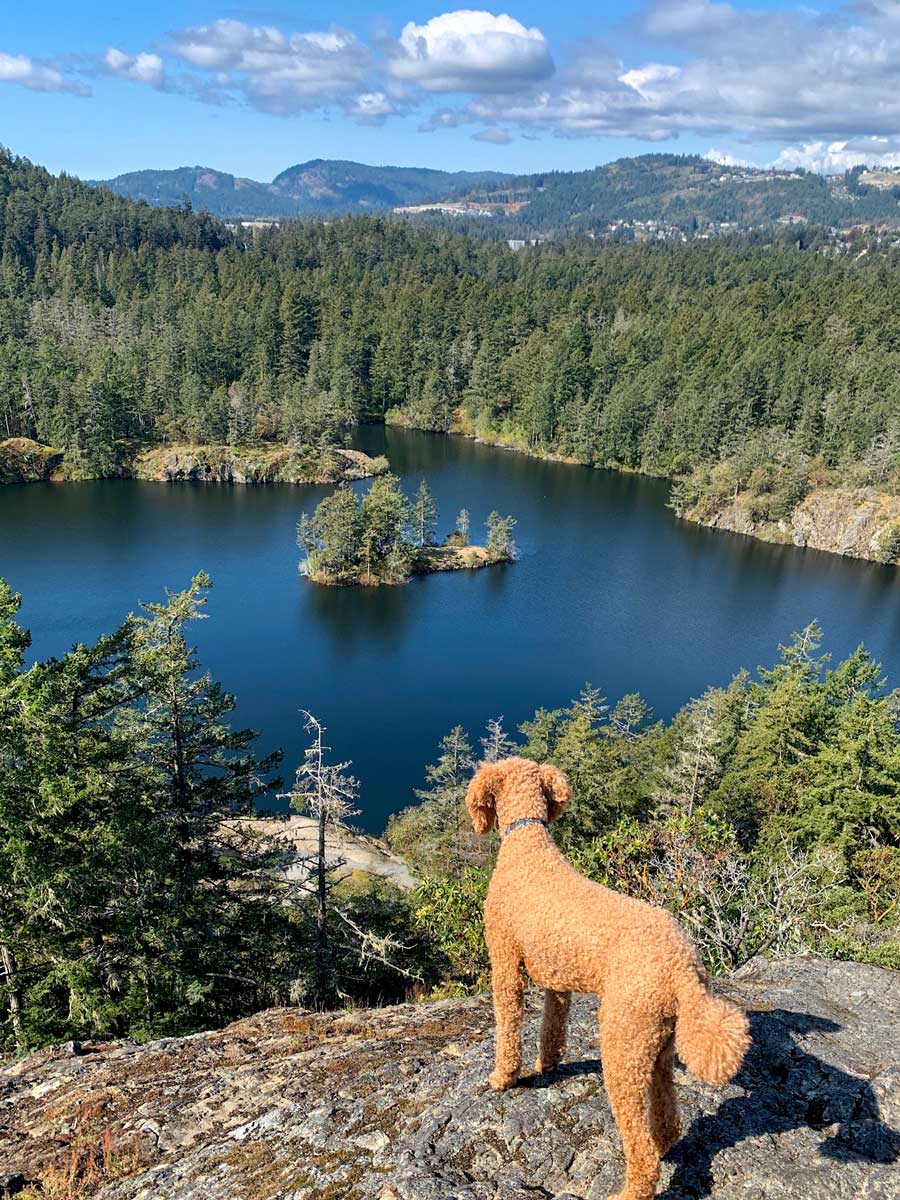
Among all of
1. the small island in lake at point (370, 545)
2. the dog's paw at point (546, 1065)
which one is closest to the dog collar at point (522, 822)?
the dog's paw at point (546, 1065)

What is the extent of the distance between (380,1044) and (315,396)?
285 ft

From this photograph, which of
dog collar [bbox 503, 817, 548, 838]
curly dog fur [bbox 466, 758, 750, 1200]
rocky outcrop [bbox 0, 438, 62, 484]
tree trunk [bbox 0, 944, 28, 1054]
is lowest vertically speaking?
rocky outcrop [bbox 0, 438, 62, 484]

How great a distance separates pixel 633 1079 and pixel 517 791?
1.70m

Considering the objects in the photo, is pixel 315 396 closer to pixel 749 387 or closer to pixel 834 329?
pixel 749 387

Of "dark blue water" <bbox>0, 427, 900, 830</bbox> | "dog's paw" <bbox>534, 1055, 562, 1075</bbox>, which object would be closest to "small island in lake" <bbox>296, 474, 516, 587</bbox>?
"dark blue water" <bbox>0, 427, 900, 830</bbox>

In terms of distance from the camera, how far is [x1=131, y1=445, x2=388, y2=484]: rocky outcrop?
3046 inches

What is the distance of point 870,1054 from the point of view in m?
5.24

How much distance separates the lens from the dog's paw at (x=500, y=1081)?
16.1 feet

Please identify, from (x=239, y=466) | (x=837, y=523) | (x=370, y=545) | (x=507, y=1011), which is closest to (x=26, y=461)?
(x=239, y=466)

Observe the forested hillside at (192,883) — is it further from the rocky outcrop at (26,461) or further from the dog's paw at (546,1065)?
the rocky outcrop at (26,461)

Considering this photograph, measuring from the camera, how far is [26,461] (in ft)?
244

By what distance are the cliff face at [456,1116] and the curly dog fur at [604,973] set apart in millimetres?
343

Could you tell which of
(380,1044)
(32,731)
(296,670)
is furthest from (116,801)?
(296,670)

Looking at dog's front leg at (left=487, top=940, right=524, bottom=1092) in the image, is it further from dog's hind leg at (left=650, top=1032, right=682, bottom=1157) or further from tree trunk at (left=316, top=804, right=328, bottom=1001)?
tree trunk at (left=316, top=804, right=328, bottom=1001)
